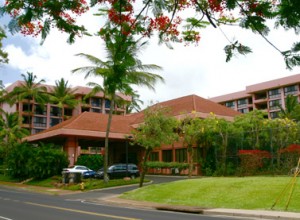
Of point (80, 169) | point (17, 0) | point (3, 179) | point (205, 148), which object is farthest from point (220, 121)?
point (17, 0)

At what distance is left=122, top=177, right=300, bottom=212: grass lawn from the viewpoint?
1794cm

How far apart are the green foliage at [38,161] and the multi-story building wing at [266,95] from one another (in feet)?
132

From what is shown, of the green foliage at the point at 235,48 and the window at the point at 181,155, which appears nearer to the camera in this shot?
the green foliage at the point at 235,48

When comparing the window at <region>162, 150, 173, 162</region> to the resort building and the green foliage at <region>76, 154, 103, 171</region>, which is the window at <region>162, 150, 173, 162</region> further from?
the green foliage at <region>76, 154, 103, 171</region>

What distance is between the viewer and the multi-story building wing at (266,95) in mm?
70875

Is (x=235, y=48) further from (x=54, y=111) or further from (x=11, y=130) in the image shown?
(x=54, y=111)

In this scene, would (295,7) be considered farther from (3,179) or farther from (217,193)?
(3,179)

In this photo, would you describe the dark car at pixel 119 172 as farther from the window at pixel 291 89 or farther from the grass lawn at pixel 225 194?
the window at pixel 291 89

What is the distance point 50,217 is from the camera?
14.0 m

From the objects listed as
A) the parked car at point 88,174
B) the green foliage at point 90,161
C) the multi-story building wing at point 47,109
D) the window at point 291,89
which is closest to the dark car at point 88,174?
the parked car at point 88,174

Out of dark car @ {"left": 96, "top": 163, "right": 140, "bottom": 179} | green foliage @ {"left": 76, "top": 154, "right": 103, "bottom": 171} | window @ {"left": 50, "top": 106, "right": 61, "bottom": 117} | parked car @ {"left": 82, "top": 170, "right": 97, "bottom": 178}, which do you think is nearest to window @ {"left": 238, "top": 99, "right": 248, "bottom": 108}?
window @ {"left": 50, "top": 106, "right": 61, "bottom": 117}

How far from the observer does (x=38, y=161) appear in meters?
37.8

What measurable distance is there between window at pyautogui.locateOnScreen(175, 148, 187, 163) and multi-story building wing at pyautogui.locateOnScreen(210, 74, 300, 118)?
2821 centimetres

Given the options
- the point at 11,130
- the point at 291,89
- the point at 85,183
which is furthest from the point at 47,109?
the point at 85,183
